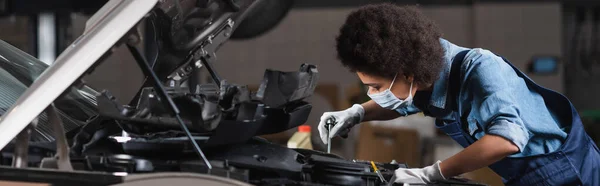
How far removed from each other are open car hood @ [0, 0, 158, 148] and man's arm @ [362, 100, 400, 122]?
1.01m

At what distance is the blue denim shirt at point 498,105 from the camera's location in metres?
2.04

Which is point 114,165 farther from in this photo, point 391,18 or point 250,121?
point 391,18

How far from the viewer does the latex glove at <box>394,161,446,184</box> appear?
7.02 ft

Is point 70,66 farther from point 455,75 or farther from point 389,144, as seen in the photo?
point 389,144

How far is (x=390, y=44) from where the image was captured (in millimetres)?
2082

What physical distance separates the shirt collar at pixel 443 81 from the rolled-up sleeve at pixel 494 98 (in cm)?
7

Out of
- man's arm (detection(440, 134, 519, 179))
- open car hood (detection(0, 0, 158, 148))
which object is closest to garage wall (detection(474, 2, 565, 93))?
man's arm (detection(440, 134, 519, 179))

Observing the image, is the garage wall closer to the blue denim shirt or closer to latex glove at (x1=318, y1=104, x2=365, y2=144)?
latex glove at (x1=318, y1=104, x2=365, y2=144)

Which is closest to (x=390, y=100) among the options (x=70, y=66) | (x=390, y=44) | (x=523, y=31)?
(x=390, y=44)

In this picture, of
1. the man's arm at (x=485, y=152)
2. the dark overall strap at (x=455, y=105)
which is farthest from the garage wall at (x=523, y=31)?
the man's arm at (x=485, y=152)

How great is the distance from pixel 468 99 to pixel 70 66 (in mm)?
1036

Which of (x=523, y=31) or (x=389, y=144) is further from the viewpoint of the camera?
(x=523, y=31)

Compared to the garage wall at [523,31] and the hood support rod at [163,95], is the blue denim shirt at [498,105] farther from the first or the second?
the garage wall at [523,31]

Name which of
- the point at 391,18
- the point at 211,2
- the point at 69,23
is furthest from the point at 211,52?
the point at 69,23
